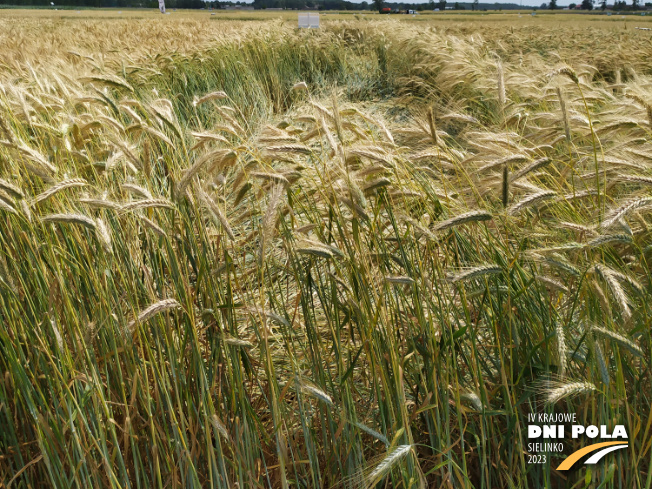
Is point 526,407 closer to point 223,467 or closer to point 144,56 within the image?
point 223,467

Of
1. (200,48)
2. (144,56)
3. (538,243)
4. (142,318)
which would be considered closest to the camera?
(142,318)

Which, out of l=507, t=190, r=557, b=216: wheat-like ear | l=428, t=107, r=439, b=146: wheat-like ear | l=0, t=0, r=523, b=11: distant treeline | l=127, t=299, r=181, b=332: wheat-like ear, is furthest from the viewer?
l=0, t=0, r=523, b=11: distant treeline

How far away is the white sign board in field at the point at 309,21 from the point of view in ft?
36.9

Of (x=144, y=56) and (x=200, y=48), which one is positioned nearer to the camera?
(x=144, y=56)

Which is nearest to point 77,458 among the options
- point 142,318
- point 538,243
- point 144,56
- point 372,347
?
point 142,318

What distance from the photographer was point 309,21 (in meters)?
11.3

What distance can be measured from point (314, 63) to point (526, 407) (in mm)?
8207

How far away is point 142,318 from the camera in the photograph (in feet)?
3.59

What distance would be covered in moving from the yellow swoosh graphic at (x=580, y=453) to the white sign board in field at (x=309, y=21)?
11.3 m

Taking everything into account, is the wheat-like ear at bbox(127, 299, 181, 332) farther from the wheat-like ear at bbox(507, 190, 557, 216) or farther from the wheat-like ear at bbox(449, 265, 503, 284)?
the wheat-like ear at bbox(507, 190, 557, 216)

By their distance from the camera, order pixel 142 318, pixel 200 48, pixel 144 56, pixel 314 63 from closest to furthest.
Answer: pixel 142 318
pixel 144 56
pixel 200 48
pixel 314 63

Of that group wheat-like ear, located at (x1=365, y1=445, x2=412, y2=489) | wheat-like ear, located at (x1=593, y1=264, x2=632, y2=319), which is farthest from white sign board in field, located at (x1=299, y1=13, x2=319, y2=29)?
wheat-like ear, located at (x1=365, y1=445, x2=412, y2=489)

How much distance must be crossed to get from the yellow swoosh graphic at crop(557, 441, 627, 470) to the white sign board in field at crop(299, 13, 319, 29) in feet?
37.1

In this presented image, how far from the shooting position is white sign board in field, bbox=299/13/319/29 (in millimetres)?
11245
